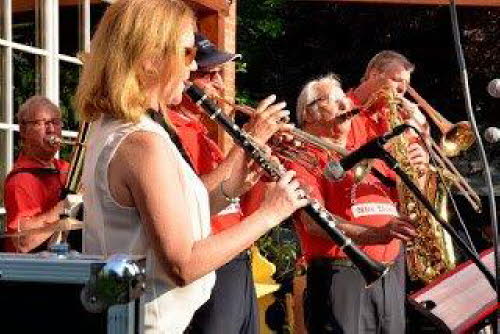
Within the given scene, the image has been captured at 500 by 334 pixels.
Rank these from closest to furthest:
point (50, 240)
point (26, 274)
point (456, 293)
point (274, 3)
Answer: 1. point (26, 274)
2. point (456, 293)
3. point (50, 240)
4. point (274, 3)

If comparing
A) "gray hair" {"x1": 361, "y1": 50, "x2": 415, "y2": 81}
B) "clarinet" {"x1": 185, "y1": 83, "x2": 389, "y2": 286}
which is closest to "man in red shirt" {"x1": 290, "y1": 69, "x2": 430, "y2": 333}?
"clarinet" {"x1": 185, "y1": 83, "x2": 389, "y2": 286}

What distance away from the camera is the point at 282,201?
279 centimetres

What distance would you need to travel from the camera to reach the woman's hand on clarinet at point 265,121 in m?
3.81

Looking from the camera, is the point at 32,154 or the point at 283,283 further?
the point at 283,283

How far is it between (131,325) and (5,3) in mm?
3704

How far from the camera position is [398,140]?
491 centimetres

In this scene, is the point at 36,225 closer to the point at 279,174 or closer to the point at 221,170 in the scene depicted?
the point at 221,170

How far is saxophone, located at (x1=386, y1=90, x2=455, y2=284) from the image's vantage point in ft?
16.4

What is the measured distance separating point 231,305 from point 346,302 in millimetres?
634

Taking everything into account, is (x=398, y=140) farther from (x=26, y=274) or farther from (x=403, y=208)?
(x=26, y=274)

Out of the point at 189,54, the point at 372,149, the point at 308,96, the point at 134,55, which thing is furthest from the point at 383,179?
the point at 134,55

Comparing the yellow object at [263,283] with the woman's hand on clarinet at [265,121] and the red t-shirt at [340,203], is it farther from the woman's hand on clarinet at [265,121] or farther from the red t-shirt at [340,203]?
the woman's hand on clarinet at [265,121]

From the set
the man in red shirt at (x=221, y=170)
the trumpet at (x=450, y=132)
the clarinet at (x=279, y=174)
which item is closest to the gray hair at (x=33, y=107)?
the man in red shirt at (x=221, y=170)

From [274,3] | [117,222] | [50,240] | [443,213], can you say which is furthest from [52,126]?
[274,3]
